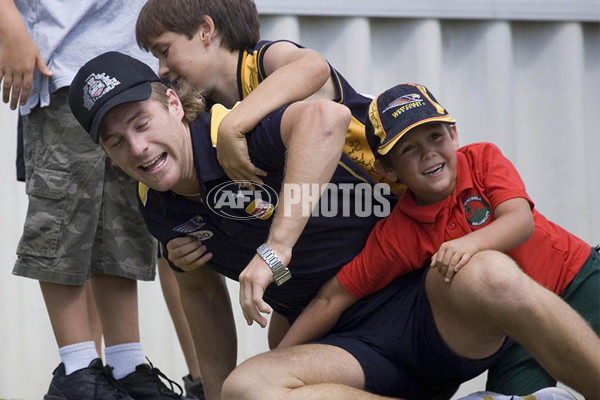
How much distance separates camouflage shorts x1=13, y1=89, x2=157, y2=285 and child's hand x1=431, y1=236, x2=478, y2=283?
86cm

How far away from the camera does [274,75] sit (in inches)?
70.6

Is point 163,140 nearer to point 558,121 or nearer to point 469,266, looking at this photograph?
point 469,266

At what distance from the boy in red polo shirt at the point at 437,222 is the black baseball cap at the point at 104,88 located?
47cm

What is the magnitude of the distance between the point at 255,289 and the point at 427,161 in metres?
0.45

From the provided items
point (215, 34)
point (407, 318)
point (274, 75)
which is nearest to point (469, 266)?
point (407, 318)

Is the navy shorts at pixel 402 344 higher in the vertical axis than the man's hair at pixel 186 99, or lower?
lower

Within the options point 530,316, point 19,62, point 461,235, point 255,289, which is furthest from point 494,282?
point 19,62

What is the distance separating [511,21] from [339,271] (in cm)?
148

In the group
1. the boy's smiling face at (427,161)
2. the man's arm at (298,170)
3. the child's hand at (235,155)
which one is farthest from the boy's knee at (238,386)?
the boy's smiling face at (427,161)

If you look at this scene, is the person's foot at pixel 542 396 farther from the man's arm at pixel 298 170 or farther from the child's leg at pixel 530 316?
the man's arm at pixel 298 170

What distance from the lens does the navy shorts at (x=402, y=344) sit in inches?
68.5

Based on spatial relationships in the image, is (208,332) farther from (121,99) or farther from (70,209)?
(121,99)

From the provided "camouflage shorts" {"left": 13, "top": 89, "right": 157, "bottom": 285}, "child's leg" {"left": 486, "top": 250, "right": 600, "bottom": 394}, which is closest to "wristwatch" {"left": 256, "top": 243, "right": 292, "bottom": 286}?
"child's leg" {"left": 486, "top": 250, "right": 600, "bottom": 394}

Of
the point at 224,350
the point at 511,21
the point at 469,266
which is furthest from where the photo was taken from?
the point at 511,21
